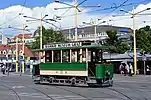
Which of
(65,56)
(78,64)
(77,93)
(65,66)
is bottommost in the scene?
(77,93)

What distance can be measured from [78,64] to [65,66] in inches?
54.4

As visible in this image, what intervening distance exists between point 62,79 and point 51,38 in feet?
168

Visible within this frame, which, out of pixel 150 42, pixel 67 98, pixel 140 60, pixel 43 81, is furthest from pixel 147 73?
pixel 67 98

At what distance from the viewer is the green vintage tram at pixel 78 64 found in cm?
2688

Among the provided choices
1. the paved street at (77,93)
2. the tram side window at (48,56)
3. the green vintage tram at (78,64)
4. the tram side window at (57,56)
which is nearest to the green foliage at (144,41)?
the tram side window at (48,56)

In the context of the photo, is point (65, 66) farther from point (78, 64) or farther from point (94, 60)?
point (94, 60)

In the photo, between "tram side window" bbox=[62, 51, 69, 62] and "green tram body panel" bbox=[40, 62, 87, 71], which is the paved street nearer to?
"green tram body panel" bbox=[40, 62, 87, 71]

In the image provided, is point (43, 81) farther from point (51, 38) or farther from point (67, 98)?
point (51, 38)

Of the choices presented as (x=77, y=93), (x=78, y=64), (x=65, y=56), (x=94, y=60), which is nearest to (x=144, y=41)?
(x=65, y=56)

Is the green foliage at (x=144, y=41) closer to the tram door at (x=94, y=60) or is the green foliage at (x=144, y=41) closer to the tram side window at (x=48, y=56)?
the tram side window at (x=48, y=56)

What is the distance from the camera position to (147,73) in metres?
54.6

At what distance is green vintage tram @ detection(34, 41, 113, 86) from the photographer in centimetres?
2688

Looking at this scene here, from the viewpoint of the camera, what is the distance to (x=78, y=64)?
89.2ft

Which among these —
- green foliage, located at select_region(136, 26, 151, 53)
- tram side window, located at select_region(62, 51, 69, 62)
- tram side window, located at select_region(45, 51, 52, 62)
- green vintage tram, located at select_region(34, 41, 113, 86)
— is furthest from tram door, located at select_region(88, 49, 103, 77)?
green foliage, located at select_region(136, 26, 151, 53)
